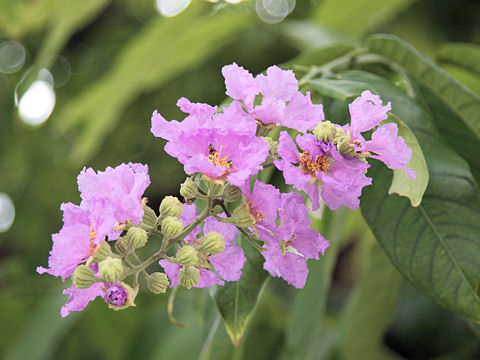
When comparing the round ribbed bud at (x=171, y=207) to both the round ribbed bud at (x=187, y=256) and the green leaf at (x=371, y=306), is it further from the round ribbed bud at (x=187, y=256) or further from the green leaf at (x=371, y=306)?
the green leaf at (x=371, y=306)

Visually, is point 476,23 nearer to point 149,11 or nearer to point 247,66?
point 247,66

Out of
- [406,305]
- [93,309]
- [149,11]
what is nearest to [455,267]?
[406,305]

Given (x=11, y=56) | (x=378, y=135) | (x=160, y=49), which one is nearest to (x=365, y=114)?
(x=378, y=135)

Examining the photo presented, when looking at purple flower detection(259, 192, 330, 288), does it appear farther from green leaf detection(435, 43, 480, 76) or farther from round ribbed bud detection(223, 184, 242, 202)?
green leaf detection(435, 43, 480, 76)

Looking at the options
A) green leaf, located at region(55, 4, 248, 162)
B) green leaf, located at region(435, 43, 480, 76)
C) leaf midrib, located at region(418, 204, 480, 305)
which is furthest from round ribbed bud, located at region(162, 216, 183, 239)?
green leaf, located at region(55, 4, 248, 162)

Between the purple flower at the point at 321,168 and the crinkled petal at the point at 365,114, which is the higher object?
the crinkled petal at the point at 365,114

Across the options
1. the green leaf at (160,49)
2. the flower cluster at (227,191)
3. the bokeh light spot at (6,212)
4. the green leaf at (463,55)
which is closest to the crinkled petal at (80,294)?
the flower cluster at (227,191)
